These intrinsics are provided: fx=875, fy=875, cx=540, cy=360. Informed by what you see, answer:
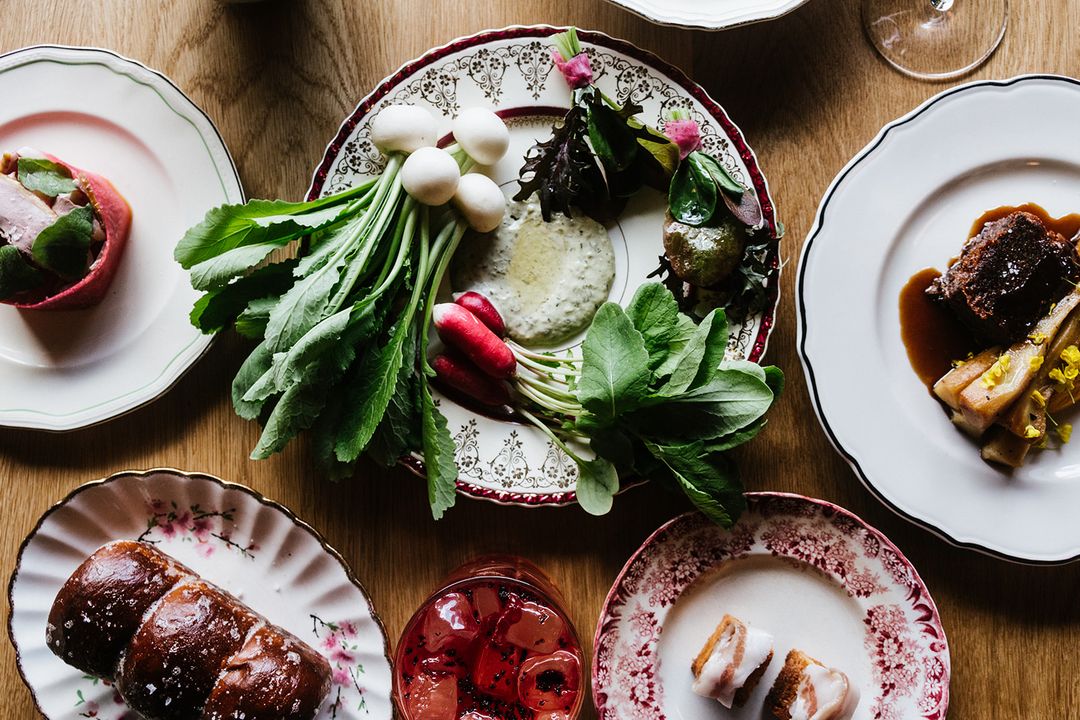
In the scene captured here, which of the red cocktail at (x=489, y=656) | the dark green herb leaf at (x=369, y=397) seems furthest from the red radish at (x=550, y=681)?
the dark green herb leaf at (x=369, y=397)

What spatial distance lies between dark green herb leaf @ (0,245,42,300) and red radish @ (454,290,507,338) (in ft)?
2.47

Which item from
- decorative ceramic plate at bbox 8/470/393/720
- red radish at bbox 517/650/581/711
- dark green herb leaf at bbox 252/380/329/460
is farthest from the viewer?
decorative ceramic plate at bbox 8/470/393/720

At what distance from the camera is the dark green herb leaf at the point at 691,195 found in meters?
1.54

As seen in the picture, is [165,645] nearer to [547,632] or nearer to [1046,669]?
[547,632]

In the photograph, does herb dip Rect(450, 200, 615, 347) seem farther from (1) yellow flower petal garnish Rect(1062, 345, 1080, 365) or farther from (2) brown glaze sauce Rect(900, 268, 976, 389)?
(1) yellow flower petal garnish Rect(1062, 345, 1080, 365)

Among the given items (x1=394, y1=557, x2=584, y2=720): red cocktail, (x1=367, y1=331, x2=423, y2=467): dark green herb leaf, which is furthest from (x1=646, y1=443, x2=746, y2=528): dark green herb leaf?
(x1=367, y1=331, x2=423, y2=467): dark green herb leaf

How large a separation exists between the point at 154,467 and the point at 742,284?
117 centimetres

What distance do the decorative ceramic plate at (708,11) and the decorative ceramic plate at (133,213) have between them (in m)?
0.83

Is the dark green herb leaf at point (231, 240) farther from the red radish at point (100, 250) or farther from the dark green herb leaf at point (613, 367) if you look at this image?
the dark green herb leaf at point (613, 367)

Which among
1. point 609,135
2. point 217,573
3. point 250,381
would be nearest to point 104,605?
point 217,573

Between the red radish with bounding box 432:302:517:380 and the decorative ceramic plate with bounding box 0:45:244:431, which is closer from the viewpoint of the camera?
the red radish with bounding box 432:302:517:380

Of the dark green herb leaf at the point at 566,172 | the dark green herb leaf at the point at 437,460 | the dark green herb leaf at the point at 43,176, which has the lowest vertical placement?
the dark green herb leaf at the point at 437,460

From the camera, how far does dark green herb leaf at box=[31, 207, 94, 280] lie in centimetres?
152

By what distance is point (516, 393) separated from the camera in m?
1.65
